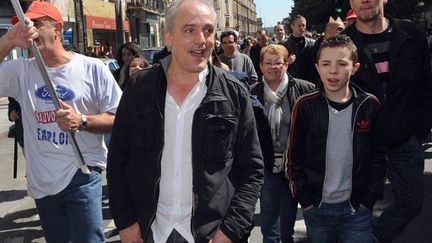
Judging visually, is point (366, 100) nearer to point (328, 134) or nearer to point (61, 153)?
point (328, 134)

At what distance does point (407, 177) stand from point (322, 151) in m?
0.92

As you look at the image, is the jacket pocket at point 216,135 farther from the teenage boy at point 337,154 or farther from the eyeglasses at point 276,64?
the eyeglasses at point 276,64

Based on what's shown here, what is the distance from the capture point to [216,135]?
2.14m

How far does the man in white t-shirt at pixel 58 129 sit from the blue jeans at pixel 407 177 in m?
1.96

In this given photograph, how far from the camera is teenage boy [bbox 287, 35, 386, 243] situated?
2.89 m

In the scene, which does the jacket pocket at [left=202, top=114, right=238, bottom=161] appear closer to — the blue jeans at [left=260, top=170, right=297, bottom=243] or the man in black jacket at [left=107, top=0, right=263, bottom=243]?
the man in black jacket at [left=107, top=0, right=263, bottom=243]

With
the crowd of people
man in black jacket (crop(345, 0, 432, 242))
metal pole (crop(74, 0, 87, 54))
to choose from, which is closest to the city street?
the crowd of people

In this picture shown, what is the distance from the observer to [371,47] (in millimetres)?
3398

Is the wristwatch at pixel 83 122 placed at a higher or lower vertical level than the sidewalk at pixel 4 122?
higher

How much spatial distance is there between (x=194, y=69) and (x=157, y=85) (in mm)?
180

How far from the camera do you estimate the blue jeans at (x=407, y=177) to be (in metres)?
3.47

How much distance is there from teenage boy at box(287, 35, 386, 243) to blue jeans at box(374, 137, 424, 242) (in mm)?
592

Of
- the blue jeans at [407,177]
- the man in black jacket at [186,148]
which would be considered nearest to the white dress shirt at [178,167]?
the man in black jacket at [186,148]

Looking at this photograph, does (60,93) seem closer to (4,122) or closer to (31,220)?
(31,220)
